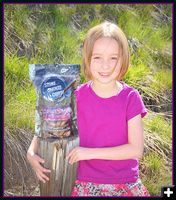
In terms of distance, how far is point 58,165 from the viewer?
2.12 metres

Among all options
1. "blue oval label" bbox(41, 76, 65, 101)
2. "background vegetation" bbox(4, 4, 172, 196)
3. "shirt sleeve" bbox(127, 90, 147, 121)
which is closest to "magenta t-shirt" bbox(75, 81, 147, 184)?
"shirt sleeve" bbox(127, 90, 147, 121)

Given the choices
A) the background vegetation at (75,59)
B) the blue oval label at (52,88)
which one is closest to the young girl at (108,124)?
the blue oval label at (52,88)

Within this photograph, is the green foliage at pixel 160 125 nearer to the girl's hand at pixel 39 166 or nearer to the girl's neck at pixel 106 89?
the girl's neck at pixel 106 89

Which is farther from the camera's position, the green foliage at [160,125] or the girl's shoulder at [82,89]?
the green foliage at [160,125]

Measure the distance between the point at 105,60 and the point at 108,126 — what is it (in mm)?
303

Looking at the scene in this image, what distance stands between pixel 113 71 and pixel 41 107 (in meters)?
0.37

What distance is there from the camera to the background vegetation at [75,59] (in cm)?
237

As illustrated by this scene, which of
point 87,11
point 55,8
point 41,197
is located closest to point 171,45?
point 87,11

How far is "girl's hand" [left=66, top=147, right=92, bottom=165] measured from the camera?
2.05 meters

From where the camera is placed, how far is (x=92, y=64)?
2086 millimetres

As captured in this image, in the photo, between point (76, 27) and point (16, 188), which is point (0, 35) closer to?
point (76, 27)

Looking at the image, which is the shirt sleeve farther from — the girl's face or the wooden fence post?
the wooden fence post

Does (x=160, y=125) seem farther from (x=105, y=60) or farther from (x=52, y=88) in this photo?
(x=52, y=88)

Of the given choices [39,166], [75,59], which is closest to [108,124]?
[39,166]
